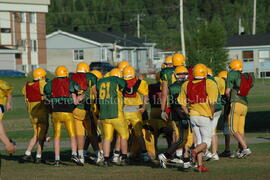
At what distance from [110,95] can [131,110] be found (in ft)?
3.01

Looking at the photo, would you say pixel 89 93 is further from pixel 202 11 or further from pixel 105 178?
pixel 202 11

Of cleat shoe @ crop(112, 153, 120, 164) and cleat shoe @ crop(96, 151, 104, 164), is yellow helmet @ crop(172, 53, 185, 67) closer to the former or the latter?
cleat shoe @ crop(112, 153, 120, 164)

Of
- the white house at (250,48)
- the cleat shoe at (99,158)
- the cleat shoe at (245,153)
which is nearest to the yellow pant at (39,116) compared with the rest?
the cleat shoe at (99,158)

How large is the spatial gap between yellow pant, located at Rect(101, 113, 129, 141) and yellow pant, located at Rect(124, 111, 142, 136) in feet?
1.81

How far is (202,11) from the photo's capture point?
144 metres

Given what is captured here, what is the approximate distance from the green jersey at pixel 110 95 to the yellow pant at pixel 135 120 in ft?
2.03

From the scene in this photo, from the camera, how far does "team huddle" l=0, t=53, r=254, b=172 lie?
13.4m

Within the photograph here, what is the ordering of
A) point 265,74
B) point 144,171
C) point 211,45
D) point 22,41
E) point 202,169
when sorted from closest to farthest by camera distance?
point 202,169 < point 144,171 < point 211,45 < point 265,74 < point 22,41

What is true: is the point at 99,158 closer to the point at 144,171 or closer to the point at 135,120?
the point at 135,120

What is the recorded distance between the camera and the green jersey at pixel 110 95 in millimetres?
14070

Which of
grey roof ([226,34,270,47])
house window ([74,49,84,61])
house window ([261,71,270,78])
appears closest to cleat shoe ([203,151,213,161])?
house window ([261,71,270,78])

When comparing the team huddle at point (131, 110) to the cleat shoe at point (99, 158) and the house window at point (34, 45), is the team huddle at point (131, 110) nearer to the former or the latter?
the cleat shoe at point (99, 158)

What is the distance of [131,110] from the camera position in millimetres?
14781

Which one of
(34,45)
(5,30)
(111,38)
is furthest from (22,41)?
(111,38)
